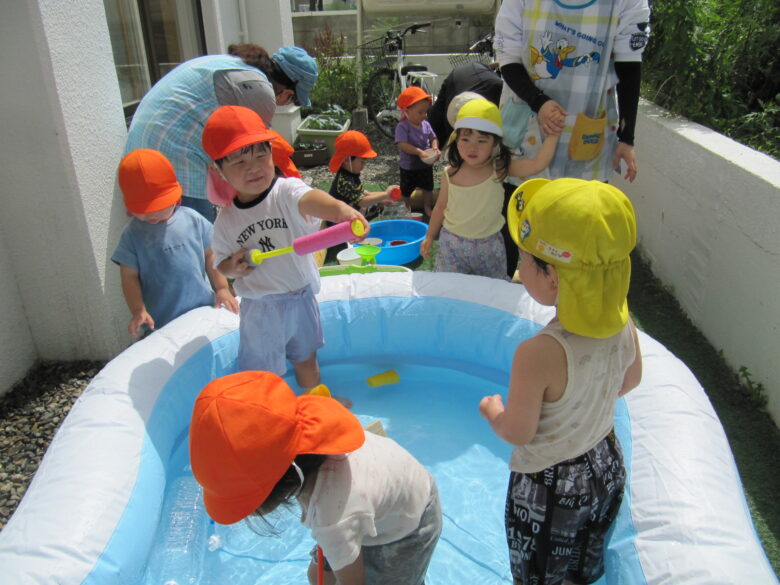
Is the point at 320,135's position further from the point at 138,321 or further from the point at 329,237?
the point at 329,237

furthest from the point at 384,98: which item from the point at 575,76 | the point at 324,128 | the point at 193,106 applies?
the point at 575,76

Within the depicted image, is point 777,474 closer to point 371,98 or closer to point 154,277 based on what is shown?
point 154,277

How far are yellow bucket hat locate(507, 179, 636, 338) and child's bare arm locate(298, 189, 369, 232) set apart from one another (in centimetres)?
78

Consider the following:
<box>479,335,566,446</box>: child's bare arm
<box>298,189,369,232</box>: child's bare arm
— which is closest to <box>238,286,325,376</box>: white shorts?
<box>298,189,369,232</box>: child's bare arm

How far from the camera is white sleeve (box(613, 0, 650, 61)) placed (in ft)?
8.64

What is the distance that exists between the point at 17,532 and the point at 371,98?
8020 mm

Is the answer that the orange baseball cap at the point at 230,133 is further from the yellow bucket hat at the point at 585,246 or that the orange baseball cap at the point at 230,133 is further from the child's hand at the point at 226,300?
the yellow bucket hat at the point at 585,246

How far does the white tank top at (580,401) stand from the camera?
139cm

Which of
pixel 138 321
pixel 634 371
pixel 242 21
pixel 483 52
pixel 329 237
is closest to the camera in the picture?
pixel 634 371

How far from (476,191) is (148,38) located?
380 cm

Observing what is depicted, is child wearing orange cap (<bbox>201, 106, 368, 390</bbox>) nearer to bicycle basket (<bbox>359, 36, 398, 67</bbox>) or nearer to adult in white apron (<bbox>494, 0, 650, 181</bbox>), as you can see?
adult in white apron (<bbox>494, 0, 650, 181</bbox>)

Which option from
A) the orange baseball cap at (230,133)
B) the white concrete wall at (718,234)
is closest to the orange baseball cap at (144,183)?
the orange baseball cap at (230,133)

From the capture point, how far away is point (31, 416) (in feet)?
9.40

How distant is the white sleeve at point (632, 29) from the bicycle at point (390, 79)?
5.36 m
